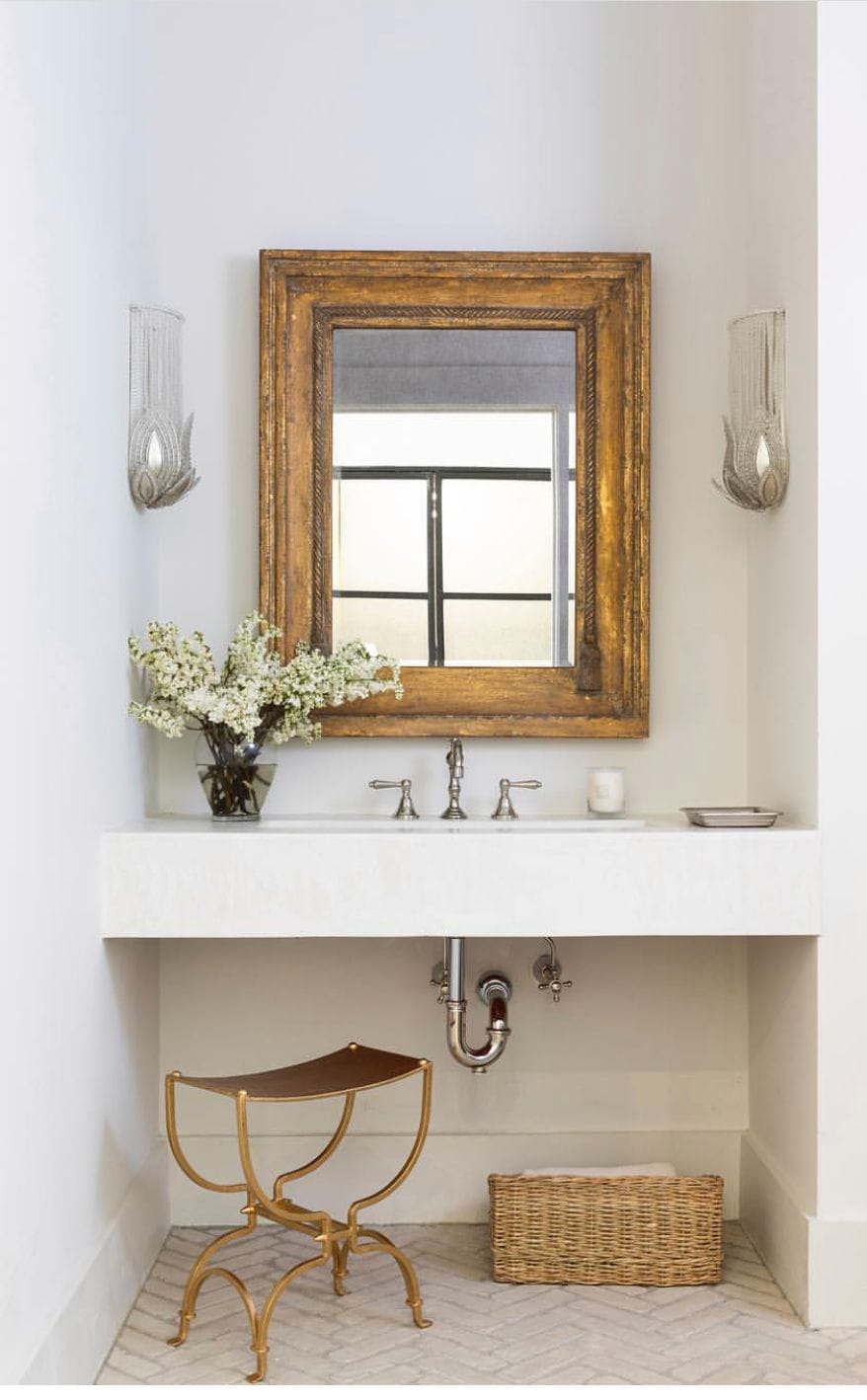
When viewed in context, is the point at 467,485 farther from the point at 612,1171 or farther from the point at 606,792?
the point at 612,1171

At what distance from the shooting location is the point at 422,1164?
282 cm

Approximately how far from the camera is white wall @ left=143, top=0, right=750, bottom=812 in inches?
112

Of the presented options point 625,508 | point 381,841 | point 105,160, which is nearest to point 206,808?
point 381,841

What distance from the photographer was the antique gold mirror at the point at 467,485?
280 centimetres

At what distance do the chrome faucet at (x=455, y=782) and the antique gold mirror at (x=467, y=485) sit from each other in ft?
0.29

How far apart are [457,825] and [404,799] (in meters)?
0.19

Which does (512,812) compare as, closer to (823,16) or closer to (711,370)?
(711,370)

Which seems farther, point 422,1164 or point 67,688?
point 422,1164

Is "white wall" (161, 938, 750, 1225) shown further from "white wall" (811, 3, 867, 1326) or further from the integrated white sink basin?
"white wall" (811, 3, 867, 1326)

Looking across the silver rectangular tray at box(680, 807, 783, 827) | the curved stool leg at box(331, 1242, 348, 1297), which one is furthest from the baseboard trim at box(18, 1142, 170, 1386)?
the silver rectangular tray at box(680, 807, 783, 827)

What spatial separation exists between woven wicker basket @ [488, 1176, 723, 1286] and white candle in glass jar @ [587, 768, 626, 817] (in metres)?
0.69

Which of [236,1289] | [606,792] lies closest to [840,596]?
[606,792]

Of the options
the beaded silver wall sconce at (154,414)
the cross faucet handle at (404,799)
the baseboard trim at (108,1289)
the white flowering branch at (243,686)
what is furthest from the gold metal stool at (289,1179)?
the beaded silver wall sconce at (154,414)

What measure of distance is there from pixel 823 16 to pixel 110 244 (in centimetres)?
128
